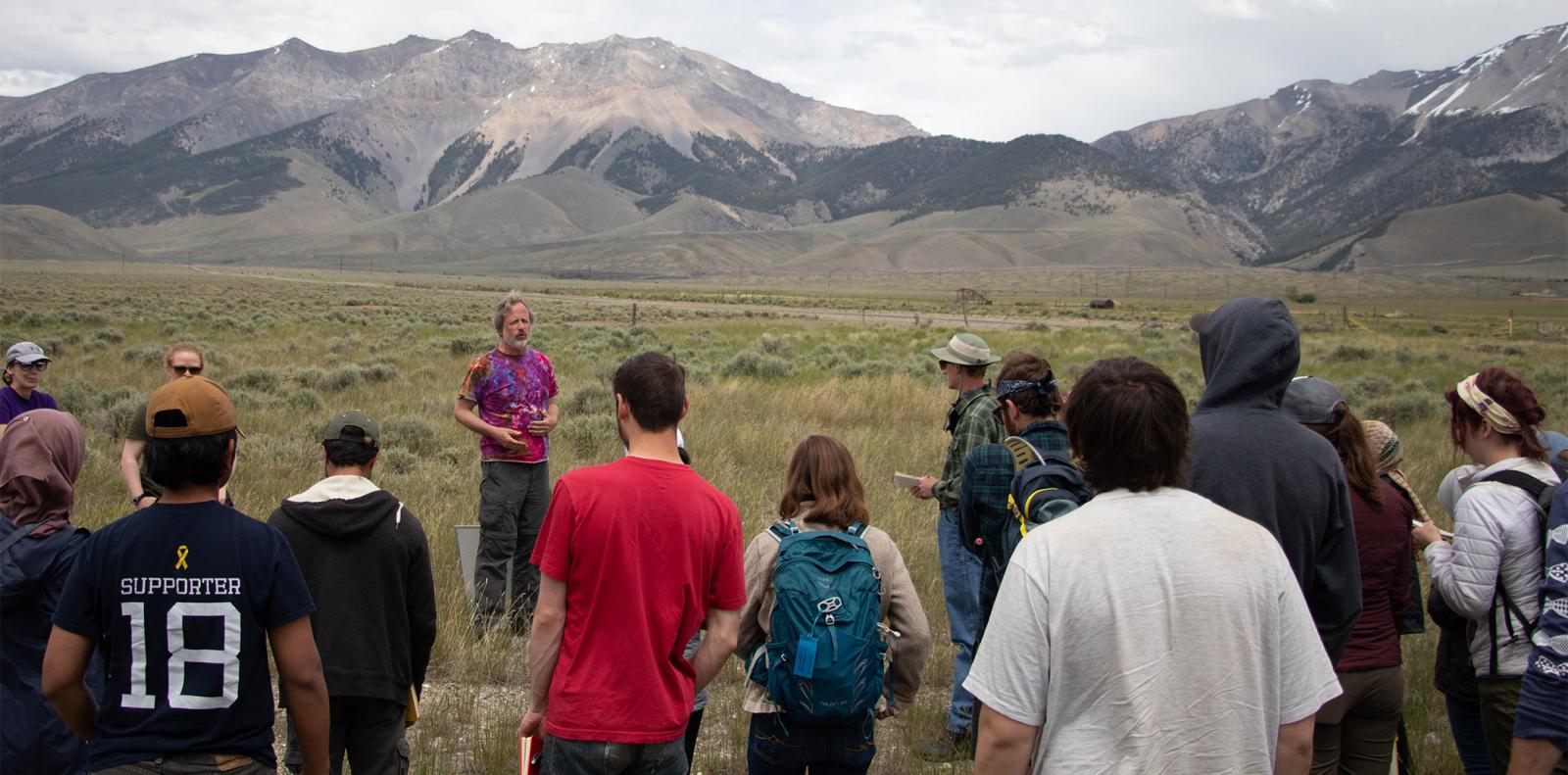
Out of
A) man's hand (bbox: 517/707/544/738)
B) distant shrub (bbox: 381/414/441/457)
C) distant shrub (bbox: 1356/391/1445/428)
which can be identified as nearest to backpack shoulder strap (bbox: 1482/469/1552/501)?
man's hand (bbox: 517/707/544/738)

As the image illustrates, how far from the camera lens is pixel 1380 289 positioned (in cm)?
10981

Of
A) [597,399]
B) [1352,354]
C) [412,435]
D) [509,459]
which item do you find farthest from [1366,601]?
[1352,354]

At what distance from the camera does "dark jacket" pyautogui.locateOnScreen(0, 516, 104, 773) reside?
308cm

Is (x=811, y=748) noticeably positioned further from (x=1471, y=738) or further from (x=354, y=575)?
(x=1471, y=738)

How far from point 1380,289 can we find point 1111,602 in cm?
12513

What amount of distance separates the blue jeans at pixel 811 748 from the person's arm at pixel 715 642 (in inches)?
14.8

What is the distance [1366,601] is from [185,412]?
3689mm

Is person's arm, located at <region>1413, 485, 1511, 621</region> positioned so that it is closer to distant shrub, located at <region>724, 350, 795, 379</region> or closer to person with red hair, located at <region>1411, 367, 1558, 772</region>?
person with red hair, located at <region>1411, 367, 1558, 772</region>

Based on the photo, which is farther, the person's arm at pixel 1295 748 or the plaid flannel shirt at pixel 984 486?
the plaid flannel shirt at pixel 984 486

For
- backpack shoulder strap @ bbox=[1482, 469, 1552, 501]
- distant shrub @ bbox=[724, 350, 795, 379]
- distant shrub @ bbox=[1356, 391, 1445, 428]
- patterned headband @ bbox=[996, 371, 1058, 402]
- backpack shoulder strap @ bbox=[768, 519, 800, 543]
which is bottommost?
distant shrub @ bbox=[724, 350, 795, 379]

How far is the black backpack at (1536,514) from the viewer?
320cm

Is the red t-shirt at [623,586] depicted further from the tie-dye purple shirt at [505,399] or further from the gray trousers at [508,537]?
the tie-dye purple shirt at [505,399]

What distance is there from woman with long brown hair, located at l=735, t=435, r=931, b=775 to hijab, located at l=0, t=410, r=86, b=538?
2.16m

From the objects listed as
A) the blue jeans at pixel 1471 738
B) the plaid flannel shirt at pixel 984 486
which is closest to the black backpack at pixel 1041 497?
the plaid flannel shirt at pixel 984 486
